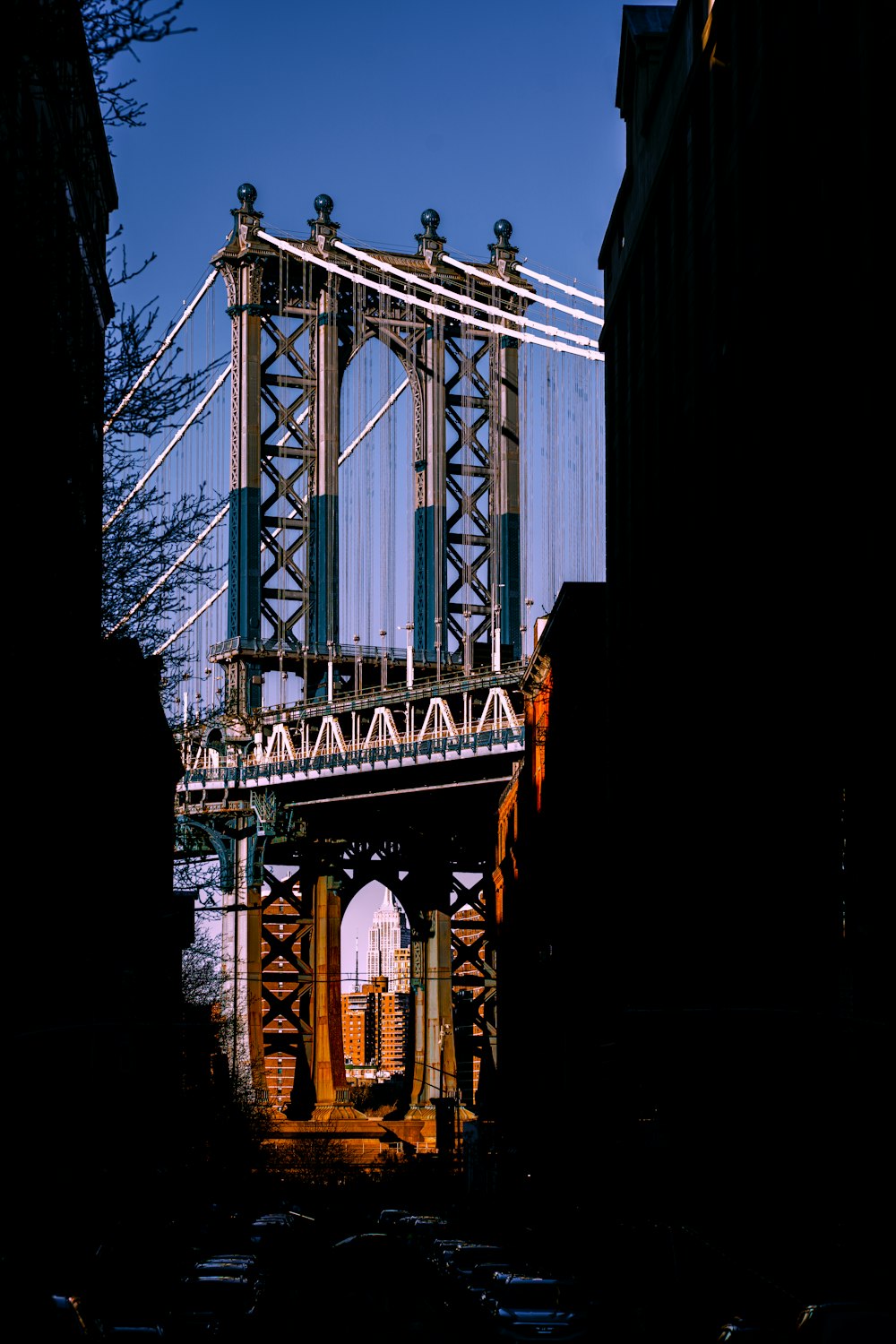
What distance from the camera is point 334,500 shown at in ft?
350

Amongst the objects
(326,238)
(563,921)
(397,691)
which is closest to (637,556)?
(563,921)

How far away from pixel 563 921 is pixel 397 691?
3869 centimetres

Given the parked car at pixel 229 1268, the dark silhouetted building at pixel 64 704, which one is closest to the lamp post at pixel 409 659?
the dark silhouetted building at pixel 64 704

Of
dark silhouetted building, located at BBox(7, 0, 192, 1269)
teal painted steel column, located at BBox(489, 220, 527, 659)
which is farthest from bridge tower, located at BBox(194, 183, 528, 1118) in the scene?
dark silhouetted building, located at BBox(7, 0, 192, 1269)

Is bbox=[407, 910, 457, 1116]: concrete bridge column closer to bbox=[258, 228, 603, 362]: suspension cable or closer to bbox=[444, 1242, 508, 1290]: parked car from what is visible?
bbox=[258, 228, 603, 362]: suspension cable

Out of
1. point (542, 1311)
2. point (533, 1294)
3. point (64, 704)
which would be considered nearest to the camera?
point (542, 1311)

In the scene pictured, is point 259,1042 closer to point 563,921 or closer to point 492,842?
point 492,842

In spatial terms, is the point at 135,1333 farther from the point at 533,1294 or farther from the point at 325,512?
the point at 325,512

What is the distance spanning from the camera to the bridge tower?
10519cm

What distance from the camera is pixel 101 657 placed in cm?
3306

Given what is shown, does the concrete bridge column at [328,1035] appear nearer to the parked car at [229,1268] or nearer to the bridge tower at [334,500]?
the bridge tower at [334,500]

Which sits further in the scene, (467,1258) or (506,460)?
(506,460)

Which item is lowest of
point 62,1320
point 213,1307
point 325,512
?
point 213,1307

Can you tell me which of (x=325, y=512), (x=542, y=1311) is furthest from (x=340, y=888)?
(x=542, y=1311)
